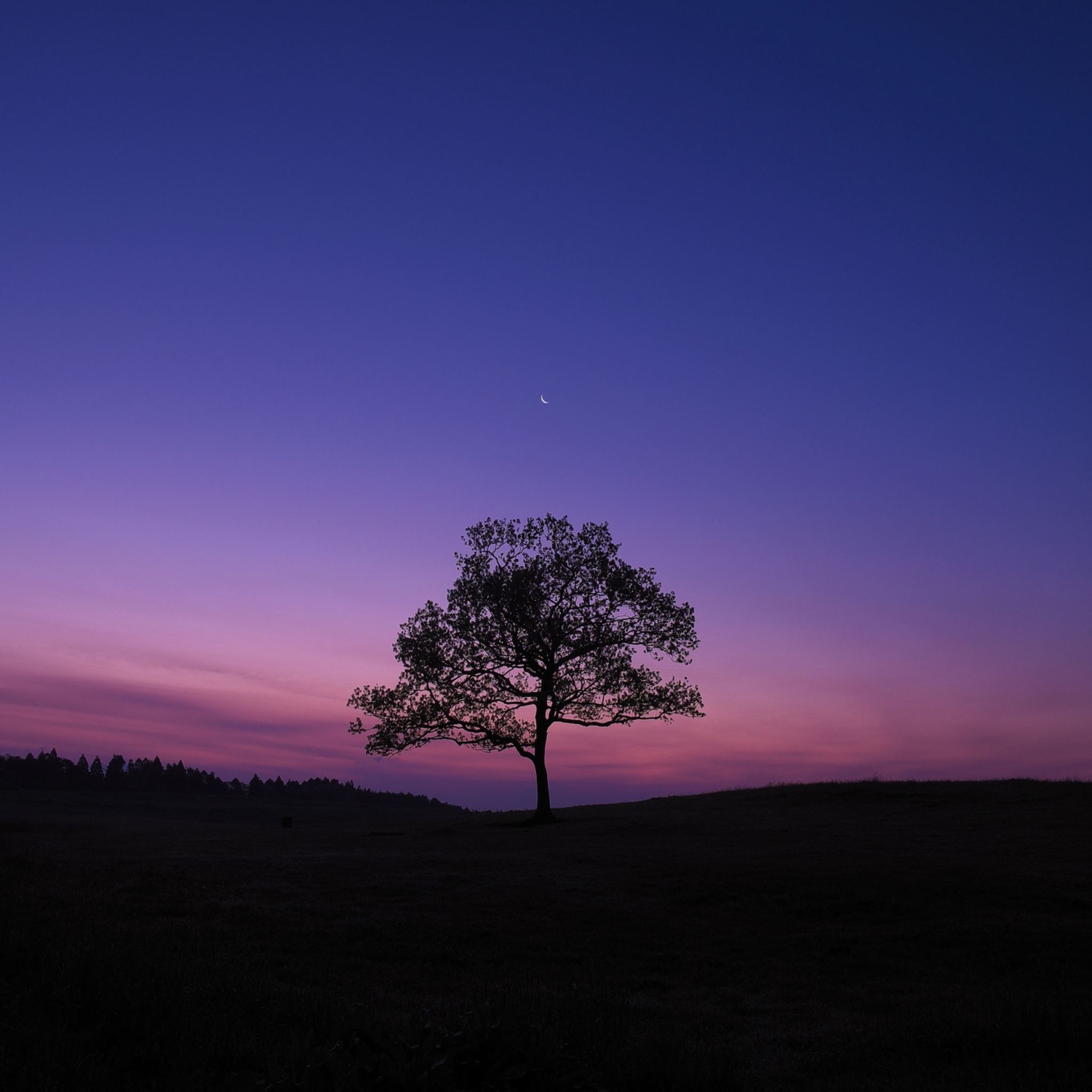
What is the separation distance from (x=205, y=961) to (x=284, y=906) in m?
7.02

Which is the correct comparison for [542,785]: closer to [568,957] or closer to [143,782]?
[568,957]

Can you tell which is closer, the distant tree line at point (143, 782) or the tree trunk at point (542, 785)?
the tree trunk at point (542, 785)

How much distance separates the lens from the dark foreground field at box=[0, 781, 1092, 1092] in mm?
8258

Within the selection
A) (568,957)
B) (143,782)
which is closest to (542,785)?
Result: (568,957)

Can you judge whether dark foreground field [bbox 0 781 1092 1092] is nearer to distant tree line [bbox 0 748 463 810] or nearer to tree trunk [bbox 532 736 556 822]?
tree trunk [bbox 532 736 556 822]

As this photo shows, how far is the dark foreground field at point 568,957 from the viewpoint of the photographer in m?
8.26

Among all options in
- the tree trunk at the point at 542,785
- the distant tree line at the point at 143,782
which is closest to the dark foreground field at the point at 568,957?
the tree trunk at the point at 542,785

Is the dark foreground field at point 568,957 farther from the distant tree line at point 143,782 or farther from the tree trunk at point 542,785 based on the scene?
the distant tree line at point 143,782

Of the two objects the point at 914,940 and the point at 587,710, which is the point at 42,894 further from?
the point at 587,710

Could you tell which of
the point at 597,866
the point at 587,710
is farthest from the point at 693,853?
the point at 587,710

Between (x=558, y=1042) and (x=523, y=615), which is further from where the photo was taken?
(x=523, y=615)

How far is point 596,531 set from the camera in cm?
4681

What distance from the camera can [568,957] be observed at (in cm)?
1670

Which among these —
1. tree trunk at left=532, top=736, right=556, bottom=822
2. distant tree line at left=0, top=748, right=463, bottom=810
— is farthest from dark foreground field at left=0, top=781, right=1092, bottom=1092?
distant tree line at left=0, top=748, right=463, bottom=810
